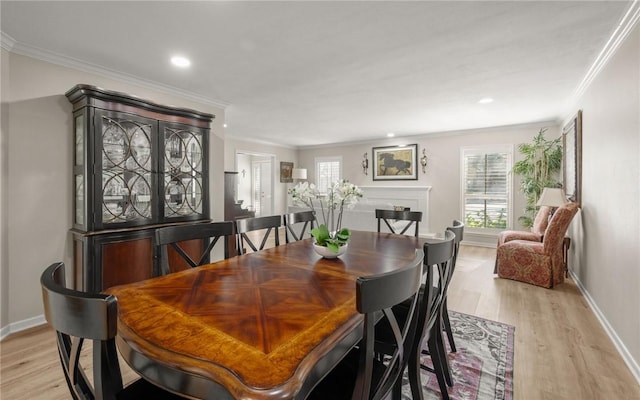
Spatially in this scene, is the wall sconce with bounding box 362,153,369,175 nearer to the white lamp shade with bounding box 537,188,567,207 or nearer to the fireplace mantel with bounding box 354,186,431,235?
the fireplace mantel with bounding box 354,186,431,235

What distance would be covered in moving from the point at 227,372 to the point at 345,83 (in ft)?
10.8

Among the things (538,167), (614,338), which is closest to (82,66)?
(614,338)

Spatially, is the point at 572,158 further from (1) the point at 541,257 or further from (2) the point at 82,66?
(2) the point at 82,66

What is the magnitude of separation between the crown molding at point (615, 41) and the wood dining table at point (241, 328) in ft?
8.18

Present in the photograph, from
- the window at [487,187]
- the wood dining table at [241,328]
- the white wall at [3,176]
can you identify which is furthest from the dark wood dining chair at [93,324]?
the window at [487,187]

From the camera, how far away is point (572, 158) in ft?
13.6

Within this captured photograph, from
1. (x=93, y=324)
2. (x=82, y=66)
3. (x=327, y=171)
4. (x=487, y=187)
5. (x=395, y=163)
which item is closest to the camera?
(x=93, y=324)

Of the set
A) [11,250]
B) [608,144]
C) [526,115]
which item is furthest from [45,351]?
[526,115]

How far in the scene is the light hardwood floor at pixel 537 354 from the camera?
72.4 inches

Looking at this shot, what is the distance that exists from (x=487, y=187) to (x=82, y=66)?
657 centimetres

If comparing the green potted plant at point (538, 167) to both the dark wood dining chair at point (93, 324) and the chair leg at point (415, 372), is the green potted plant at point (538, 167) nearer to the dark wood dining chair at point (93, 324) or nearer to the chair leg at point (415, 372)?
the chair leg at point (415, 372)

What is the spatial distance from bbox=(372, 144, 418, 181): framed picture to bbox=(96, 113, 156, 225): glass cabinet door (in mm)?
5435

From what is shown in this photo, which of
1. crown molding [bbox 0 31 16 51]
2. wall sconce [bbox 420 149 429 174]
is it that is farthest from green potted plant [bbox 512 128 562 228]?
crown molding [bbox 0 31 16 51]

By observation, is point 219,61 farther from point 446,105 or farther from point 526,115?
point 526,115
